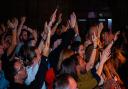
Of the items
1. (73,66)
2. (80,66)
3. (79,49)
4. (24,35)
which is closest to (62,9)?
(24,35)

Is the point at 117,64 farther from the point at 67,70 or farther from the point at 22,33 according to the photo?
the point at 67,70

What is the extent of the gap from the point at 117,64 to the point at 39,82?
2146 mm

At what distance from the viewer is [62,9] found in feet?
34.2

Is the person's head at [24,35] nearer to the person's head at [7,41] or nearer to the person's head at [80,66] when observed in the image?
the person's head at [7,41]

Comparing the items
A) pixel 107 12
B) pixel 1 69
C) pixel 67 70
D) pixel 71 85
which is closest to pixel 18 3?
pixel 107 12

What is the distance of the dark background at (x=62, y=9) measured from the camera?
10.3m

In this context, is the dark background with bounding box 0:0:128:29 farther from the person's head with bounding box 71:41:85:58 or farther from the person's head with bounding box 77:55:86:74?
the person's head with bounding box 77:55:86:74

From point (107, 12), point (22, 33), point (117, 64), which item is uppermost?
point (22, 33)

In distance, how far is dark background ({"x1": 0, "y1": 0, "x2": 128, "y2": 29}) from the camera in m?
10.3

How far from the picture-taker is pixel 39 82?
413 centimetres

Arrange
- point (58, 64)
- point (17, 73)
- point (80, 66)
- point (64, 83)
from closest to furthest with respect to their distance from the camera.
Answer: point (64, 83)
point (17, 73)
point (80, 66)
point (58, 64)

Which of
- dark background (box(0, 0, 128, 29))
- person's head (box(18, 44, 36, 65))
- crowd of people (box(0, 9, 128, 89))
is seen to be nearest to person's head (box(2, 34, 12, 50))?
crowd of people (box(0, 9, 128, 89))

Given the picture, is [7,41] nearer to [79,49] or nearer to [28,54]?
[28,54]

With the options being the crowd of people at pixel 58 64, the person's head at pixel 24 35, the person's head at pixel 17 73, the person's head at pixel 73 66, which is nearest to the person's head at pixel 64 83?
the crowd of people at pixel 58 64
